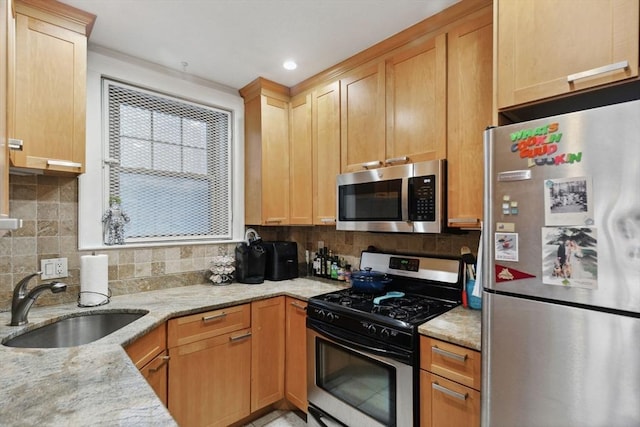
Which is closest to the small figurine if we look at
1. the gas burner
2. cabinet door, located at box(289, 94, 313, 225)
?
cabinet door, located at box(289, 94, 313, 225)

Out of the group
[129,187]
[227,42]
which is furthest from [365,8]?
[129,187]

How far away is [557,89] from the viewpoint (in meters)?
1.22

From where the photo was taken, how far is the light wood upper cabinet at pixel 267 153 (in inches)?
105

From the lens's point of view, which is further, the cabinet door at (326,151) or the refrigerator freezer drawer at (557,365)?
the cabinet door at (326,151)

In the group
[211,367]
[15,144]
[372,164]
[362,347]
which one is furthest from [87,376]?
[372,164]

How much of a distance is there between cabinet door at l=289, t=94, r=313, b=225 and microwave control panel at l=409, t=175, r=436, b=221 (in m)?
0.93

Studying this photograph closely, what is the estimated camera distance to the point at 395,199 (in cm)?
203

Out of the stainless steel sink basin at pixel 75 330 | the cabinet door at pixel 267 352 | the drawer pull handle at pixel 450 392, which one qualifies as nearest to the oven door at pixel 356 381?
the drawer pull handle at pixel 450 392

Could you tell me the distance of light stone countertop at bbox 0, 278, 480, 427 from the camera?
0.82 metres

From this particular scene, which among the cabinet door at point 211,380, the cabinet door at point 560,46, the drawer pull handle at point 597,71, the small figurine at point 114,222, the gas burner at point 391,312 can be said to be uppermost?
the cabinet door at point 560,46

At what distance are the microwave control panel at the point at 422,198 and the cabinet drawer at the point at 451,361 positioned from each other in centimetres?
68

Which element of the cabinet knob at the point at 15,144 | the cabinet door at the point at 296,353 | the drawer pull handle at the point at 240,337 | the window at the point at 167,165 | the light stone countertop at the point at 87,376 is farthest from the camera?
the window at the point at 167,165

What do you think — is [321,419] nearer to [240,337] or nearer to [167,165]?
[240,337]

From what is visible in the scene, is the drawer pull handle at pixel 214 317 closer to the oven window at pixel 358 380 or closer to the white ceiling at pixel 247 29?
the oven window at pixel 358 380
